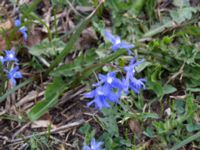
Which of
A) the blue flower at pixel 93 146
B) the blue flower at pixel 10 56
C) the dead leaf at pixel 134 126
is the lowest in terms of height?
the dead leaf at pixel 134 126

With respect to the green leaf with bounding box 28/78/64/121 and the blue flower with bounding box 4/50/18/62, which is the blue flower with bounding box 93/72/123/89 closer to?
the green leaf with bounding box 28/78/64/121

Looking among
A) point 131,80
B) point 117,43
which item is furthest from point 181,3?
point 131,80

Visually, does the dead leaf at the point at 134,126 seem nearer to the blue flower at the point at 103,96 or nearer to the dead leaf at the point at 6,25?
the blue flower at the point at 103,96

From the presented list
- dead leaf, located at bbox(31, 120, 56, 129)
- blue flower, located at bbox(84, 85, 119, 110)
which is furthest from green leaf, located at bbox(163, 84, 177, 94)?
dead leaf, located at bbox(31, 120, 56, 129)

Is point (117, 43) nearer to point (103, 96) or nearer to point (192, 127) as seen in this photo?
point (103, 96)

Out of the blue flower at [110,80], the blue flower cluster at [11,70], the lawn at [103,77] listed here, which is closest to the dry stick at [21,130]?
the lawn at [103,77]

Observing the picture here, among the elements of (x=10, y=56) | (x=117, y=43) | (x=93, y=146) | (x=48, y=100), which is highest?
(x=10, y=56)

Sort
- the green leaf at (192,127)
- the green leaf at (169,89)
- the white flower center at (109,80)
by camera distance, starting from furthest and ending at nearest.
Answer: the green leaf at (169,89) < the green leaf at (192,127) < the white flower center at (109,80)

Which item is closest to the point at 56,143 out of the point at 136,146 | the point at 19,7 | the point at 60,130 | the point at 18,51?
the point at 60,130
